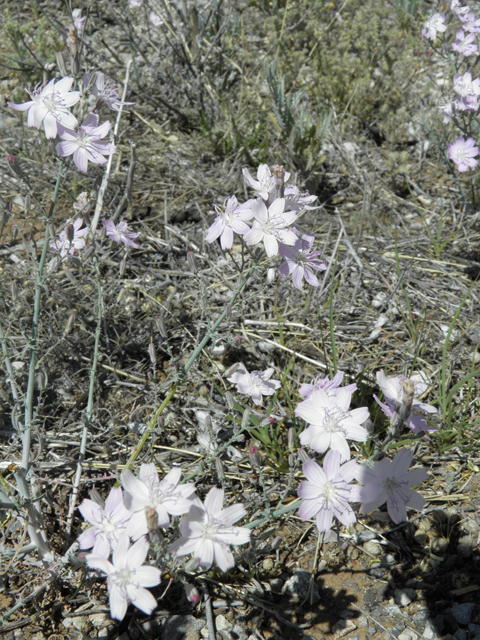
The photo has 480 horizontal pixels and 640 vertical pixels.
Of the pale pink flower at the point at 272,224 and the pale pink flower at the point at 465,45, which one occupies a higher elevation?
the pale pink flower at the point at 465,45

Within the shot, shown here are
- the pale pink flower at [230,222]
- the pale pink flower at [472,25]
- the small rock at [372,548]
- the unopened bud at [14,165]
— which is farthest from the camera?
the pale pink flower at [472,25]

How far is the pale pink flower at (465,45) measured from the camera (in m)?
3.07

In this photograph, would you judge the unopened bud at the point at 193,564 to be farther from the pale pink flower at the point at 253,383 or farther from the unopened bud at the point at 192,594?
the pale pink flower at the point at 253,383

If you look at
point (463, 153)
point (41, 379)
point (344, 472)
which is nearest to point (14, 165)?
point (41, 379)

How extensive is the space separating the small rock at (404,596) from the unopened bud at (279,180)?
1531mm

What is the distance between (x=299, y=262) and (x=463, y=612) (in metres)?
1.41

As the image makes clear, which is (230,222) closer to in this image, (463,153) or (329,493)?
(329,493)

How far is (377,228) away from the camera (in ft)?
10.0

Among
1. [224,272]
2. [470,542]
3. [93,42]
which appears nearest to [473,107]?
[224,272]

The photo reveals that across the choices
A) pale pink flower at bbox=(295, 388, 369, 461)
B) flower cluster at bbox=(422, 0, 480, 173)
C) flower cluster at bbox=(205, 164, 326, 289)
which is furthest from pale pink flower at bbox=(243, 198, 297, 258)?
flower cluster at bbox=(422, 0, 480, 173)

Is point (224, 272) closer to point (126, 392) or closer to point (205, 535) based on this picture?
point (126, 392)

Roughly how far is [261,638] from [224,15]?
4526mm

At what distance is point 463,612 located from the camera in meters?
1.68

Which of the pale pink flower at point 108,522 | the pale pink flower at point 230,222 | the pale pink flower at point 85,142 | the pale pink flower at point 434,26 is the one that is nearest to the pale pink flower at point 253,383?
the pale pink flower at point 230,222
